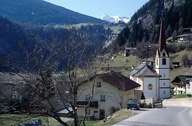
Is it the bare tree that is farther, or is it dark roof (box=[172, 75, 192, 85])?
dark roof (box=[172, 75, 192, 85])

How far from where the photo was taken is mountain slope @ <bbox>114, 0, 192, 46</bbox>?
168 metres

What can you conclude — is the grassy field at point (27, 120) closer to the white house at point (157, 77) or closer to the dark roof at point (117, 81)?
the dark roof at point (117, 81)

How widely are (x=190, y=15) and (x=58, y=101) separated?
157m

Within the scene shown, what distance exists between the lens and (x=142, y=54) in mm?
137500

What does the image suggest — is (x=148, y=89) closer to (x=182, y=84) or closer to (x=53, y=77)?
(x=182, y=84)

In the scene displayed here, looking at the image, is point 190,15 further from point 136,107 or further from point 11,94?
point 11,94

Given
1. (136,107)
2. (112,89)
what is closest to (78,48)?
(136,107)

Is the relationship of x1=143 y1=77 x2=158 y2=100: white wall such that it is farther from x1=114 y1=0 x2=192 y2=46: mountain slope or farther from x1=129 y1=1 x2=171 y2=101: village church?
x1=114 y1=0 x2=192 y2=46: mountain slope

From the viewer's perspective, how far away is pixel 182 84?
95.1 metres

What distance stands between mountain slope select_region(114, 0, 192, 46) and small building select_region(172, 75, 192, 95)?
195 ft

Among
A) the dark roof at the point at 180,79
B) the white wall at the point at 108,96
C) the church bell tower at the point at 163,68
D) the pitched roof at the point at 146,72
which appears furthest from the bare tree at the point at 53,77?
the dark roof at the point at 180,79

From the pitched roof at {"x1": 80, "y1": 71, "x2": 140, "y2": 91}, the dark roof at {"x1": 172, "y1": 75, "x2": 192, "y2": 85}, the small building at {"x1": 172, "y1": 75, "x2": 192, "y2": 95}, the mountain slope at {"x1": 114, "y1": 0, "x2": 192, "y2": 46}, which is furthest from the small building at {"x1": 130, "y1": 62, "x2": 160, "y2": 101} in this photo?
the mountain slope at {"x1": 114, "y1": 0, "x2": 192, "y2": 46}

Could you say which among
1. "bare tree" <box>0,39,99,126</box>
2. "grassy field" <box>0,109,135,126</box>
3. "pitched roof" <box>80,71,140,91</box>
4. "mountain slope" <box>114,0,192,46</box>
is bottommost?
"grassy field" <box>0,109,135,126</box>

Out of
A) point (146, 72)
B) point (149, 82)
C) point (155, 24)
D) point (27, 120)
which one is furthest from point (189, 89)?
point (155, 24)
